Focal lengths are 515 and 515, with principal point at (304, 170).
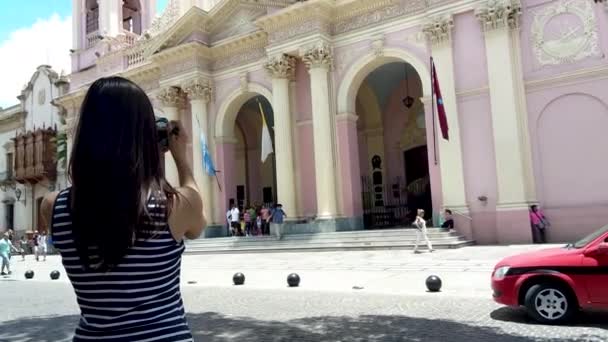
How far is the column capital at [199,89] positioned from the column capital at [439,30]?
1103 centimetres

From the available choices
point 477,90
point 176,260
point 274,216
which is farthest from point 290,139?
point 176,260

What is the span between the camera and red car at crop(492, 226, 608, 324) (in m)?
6.27

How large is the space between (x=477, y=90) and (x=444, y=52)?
6.10 ft

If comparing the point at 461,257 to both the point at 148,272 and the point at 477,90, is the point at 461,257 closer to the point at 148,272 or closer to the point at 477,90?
the point at 477,90

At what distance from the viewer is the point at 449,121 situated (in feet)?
60.6

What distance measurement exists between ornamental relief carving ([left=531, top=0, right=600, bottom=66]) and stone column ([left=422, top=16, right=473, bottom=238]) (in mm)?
2869

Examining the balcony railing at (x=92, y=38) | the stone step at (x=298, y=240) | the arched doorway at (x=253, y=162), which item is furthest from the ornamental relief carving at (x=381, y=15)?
the balcony railing at (x=92, y=38)

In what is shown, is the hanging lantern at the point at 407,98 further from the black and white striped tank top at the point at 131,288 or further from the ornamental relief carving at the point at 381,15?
the black and white striped tank top at the point at 131,288

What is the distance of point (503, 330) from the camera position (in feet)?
20.5

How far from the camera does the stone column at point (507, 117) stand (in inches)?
663

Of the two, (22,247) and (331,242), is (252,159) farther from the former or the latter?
(22,247)

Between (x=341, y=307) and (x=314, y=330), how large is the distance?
166 centimetres

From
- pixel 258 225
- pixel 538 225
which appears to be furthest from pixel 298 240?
pixel 538 225

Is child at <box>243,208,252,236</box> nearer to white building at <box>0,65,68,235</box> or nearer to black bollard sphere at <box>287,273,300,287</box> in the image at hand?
black bollard sphere at <box>287,273,300,287</box>
